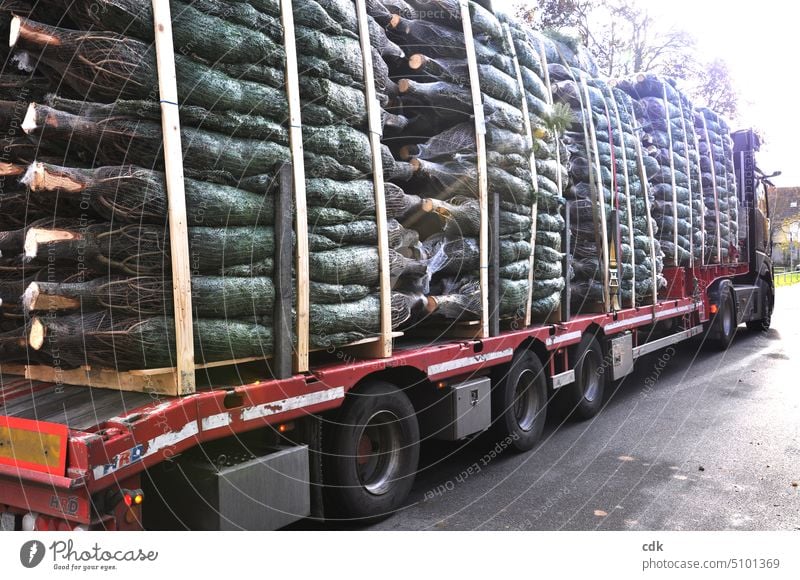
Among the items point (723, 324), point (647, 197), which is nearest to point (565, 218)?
point (647, 197)

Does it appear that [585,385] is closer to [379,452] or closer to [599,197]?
[599,197]

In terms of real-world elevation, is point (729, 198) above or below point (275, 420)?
above

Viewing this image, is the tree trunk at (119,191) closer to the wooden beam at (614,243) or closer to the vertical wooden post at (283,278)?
the vertical wooden post at (283,278)

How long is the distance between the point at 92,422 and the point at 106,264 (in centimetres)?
78

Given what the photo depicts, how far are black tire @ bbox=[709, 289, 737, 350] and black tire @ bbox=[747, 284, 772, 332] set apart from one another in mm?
2321

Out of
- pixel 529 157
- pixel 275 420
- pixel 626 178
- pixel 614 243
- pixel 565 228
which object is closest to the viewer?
pixel 275 420

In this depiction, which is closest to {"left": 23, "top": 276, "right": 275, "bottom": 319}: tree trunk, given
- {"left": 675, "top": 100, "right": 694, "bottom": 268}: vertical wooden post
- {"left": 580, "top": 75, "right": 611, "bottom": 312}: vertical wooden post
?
{"left": 580, "top": 75, "right": 611, "bottom": 312}: vertical wooden post

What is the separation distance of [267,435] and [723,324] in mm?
10660

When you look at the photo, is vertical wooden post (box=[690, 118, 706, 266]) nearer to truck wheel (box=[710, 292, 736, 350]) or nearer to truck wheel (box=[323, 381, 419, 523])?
truck wheel (box=[710, 292, 736, 350])

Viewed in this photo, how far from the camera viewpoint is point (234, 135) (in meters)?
3.65

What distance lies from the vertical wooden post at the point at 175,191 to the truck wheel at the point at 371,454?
49.2 inches

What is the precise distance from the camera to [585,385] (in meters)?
7.85

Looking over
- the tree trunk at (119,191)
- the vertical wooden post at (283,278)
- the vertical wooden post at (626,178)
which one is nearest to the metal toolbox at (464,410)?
the vertical wooden post at (283,278)
